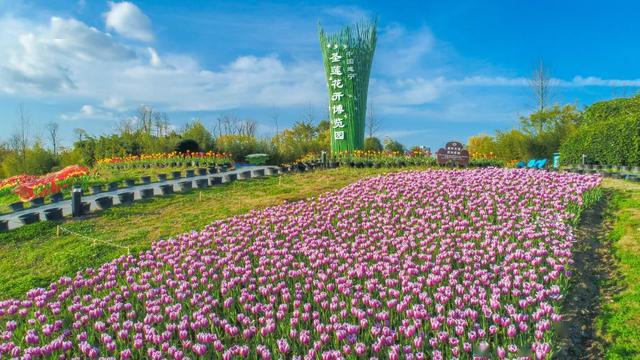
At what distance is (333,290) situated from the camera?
21.7 feet

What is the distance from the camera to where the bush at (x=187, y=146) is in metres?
32.3

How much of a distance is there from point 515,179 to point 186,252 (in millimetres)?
9309

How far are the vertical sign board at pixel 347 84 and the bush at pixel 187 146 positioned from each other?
10628 millimetres

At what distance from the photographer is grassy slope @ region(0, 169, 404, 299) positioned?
9.11 metres

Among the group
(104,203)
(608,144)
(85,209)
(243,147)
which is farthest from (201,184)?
(608,144)

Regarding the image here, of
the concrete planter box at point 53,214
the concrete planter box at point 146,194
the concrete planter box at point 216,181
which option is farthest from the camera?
the concrete planter box at point 216,181

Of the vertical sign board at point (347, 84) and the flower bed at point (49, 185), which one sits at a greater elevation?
the vertical sign board at point (347, 84)

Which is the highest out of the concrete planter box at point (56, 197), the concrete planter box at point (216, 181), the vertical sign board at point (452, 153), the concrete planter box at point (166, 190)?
the vertical sign board at point (452, 153)

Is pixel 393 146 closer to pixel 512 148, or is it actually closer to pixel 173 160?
pixel 512 148

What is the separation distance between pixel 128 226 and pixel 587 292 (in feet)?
34.0

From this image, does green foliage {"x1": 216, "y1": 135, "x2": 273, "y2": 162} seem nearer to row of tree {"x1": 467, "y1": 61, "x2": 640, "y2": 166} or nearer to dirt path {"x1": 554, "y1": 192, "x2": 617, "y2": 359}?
row of tree {"x1": 467, "y1": 61, "x2": 640, "y2": 166}

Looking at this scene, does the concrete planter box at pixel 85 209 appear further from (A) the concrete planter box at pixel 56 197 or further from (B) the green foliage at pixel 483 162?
(B) the green foliage at pixel 483 162

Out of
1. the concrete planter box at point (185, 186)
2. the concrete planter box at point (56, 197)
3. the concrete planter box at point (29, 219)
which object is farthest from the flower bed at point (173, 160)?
the concrete planter box at point (29, 219)

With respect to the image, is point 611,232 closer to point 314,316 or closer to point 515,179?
point 515,179
